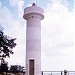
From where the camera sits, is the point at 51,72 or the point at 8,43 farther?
the point at 8,43

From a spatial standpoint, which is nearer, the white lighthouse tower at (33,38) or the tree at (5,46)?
the white lighthouse tower at (33,38)

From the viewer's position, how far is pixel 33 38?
14352mm

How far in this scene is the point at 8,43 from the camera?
68.4ft

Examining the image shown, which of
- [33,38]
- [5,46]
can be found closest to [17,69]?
[5,46]

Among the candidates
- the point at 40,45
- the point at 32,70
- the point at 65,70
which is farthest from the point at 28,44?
the point at 65,70

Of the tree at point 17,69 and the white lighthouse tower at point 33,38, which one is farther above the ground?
the white lighthouse tower at point 33,38

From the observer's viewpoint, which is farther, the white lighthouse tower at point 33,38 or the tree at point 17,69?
the tree at point 17,69

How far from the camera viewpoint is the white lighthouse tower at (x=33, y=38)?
13922 mm

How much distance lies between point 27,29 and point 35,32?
75 centimetres

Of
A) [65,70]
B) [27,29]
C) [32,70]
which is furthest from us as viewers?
[65,70]

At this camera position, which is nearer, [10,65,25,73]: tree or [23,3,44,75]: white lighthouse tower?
[23,3,44,75]: white lighthouse tower

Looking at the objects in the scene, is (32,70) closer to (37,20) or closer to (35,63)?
(35,63)

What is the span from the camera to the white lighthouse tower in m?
13.9

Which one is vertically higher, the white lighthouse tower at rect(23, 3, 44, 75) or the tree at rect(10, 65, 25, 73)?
the white lighthouse tower at rect(23, 3, 44, 75)
